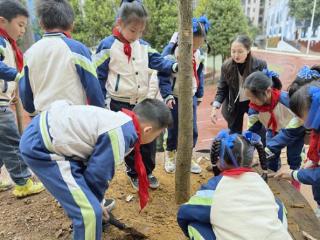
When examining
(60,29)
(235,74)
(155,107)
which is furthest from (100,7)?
(155,107)

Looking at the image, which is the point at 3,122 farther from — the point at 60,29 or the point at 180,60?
the point at 180,60

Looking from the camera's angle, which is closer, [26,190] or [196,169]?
[26,190]

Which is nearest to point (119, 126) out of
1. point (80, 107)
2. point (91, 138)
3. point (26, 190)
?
point (91, 138)

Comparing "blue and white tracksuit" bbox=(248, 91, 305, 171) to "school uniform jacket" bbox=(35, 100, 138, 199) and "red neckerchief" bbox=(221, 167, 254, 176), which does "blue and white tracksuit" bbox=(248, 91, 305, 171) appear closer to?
"red neckerchief" bbox=(221, 167, 254, 176)

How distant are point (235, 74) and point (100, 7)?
7436mm

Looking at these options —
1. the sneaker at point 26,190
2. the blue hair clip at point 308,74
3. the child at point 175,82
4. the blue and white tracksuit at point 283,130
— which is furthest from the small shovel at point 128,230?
the blue hair clip at point 308,74

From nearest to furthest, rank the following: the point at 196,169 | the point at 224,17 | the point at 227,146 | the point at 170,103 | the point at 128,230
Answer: the point at 227,146, the point at 128,230, the point at 170,103, the point at 196,169, the point at 224,17

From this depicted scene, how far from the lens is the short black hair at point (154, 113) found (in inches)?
67.7

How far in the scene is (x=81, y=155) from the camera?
5.27 feet

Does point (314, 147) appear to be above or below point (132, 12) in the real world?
below

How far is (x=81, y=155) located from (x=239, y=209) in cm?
80

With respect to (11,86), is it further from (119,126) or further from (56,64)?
(119,126)

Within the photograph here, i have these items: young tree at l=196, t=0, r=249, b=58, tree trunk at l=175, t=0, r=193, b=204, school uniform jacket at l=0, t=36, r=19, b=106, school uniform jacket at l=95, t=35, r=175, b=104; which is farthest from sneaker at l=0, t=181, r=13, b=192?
young tree at l=196, t=0, r=249, b=58

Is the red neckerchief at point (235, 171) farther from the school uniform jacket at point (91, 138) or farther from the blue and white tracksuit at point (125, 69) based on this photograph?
the blue and white tracksuit at point (125, 69)
